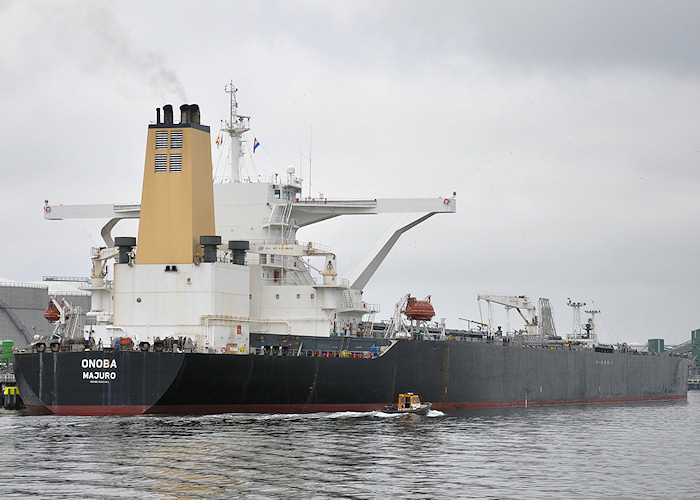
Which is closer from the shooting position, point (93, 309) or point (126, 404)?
point (126, 404)

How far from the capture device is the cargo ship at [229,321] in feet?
115

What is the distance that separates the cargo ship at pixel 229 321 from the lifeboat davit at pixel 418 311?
3.3 inches

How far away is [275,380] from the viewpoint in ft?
123

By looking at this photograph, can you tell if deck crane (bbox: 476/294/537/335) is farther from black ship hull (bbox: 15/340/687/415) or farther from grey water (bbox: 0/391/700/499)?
grey water (bbox: 0/391/700/499)

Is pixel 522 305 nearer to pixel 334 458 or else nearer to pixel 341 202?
pixel 341 202

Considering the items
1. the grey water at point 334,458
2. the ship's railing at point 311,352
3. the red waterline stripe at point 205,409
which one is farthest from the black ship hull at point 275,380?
the grey water at point 334,458

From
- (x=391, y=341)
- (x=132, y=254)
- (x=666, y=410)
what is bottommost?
(x=666, y=410)

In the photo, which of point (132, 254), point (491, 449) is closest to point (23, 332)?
point (132, 254)

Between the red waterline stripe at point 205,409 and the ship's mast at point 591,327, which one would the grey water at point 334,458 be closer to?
the red waterline stripe at point 205,409

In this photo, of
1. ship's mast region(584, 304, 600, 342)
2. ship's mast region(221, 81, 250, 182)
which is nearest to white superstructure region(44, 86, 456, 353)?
ship's mast region(221, 81, 250, 182)

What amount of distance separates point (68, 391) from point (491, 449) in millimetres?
14543

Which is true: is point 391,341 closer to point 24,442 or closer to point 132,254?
point 132,254

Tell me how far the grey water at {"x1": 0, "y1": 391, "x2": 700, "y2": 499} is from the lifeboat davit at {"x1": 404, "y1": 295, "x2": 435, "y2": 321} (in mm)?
7148

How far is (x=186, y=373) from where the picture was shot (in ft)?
113
